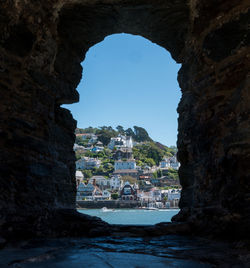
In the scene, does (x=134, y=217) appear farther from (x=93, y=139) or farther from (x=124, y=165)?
(x=93, y=139)

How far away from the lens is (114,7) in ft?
10.7

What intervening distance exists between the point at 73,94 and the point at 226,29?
203 cm

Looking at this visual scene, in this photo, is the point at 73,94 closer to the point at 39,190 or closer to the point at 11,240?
the point at 39,190

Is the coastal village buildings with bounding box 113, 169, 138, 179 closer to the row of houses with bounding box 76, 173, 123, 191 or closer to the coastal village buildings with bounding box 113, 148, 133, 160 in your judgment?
the row of houses with bounding box 76, 173, 123, 191

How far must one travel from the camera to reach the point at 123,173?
76562 millimetres

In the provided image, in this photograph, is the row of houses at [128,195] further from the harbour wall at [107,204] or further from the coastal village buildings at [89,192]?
the harbour wall at [107,204]

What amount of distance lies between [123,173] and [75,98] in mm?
73955

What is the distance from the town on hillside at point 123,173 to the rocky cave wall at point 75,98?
2122 inches

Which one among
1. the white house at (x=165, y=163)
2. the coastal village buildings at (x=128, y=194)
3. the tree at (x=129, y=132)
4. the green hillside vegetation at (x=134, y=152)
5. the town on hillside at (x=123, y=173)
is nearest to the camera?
the coastal village buildings at (x=128, y=194)

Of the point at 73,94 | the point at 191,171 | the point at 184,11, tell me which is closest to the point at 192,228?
the point at 191,171

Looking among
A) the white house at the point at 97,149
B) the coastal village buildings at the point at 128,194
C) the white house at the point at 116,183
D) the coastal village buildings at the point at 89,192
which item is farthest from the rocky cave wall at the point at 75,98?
the white house at the point at 97,149

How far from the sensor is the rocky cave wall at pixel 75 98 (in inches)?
87.3

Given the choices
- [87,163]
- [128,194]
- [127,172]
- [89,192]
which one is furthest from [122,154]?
[128,194]

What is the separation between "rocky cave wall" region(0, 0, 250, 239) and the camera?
2217mm
